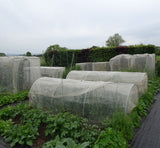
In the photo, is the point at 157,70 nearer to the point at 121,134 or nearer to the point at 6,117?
the point at 121,134

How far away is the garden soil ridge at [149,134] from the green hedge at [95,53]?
6865 millimetres

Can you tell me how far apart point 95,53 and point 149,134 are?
991cm

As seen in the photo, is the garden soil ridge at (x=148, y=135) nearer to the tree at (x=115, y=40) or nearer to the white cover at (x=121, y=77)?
the white cover at (x=121, y=77)

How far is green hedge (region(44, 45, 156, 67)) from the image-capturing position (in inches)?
414

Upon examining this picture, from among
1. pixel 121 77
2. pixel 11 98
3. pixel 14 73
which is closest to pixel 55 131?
pixel 11 98

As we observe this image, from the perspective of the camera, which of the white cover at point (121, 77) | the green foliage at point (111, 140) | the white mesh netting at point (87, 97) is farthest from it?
the white cover at point (121, 77)

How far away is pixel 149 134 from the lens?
10.0 ft

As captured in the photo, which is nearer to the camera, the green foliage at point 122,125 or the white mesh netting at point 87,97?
the green foliage at point 122,125

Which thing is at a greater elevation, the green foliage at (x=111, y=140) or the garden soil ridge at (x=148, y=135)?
the green foliage at (x=111, y=140)

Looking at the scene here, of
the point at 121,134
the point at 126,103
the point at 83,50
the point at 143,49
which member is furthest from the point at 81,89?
the point at 83,50

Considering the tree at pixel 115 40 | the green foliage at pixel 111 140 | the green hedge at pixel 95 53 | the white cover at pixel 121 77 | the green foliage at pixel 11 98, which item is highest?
the tree at pixel 115 40

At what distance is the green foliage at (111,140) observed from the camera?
7.67 feet

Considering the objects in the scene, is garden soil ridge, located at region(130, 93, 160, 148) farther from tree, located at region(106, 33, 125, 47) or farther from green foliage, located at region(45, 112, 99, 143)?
tree, located at region(106, 33, 125, 47)

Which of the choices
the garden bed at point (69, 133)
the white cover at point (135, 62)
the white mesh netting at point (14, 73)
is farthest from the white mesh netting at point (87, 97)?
the white cover at point (135, 62)
